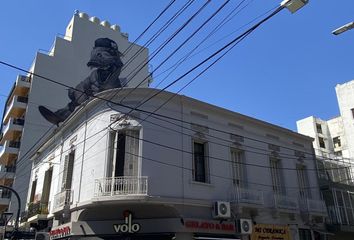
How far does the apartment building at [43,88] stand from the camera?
35688 millimetres

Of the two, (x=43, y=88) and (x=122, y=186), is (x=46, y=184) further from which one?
(x=43, y=88)

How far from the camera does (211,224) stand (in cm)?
1603

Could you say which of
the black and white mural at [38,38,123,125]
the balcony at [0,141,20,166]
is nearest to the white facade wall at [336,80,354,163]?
the black and white mural at [38,38,123,125]

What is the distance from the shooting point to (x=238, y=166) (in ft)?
62.0

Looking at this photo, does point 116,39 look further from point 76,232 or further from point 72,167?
point 76,232

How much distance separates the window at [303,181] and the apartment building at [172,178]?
0.07 meters

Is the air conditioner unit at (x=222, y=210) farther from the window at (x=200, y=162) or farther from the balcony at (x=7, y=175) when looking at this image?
the balcony at (x=7, y=175)

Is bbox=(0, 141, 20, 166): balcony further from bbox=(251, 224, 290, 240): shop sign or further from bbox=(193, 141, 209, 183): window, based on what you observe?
bbox=(251, 224, 290, 240): shop sign

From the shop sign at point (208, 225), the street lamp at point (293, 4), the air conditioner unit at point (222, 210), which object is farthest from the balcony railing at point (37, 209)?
the street lamp at point (293, 4)

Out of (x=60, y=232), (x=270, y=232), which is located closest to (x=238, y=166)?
(x=270, y=232)

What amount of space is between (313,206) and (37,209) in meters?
15.0

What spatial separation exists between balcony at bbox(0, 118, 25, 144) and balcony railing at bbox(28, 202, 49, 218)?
18.2 m

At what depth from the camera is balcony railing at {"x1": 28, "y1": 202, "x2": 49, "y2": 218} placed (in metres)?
20.4

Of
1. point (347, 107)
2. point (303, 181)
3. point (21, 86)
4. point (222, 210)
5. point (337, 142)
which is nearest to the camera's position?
point (222, 210)
